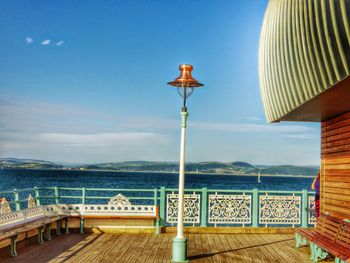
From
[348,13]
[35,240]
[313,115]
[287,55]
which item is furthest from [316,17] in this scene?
[35,240]

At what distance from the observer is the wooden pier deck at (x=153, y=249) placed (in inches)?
332

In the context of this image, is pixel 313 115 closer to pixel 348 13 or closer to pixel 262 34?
pixel 262 34

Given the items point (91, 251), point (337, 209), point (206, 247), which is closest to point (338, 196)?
point (337, 209)

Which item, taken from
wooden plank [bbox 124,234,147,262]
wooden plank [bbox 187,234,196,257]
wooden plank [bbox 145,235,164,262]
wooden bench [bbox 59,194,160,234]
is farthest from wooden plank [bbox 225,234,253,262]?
wooden plank [bbox 124,234,147,262]

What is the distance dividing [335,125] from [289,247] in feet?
9.88

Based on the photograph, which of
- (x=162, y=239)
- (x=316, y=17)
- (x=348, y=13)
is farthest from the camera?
(x=162, y=239)

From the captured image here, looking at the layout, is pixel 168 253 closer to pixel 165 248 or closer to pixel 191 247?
pixel 165 248

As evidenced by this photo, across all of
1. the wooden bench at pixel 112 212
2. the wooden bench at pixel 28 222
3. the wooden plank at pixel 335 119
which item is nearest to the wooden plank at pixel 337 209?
the wooden plank at pixel 335 119

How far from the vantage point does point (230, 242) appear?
1018cm

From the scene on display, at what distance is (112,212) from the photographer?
11.3 m

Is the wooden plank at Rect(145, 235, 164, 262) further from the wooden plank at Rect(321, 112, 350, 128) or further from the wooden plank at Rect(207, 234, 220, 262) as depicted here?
the wooden plank at Rect(321, 112, 350, 128)

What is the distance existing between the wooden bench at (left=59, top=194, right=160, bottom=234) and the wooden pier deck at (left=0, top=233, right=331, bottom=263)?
1.53 feet

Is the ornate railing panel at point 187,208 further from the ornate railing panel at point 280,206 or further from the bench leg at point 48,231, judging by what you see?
the bench leg at point 48,231

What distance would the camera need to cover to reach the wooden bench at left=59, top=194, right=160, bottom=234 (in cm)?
1117
